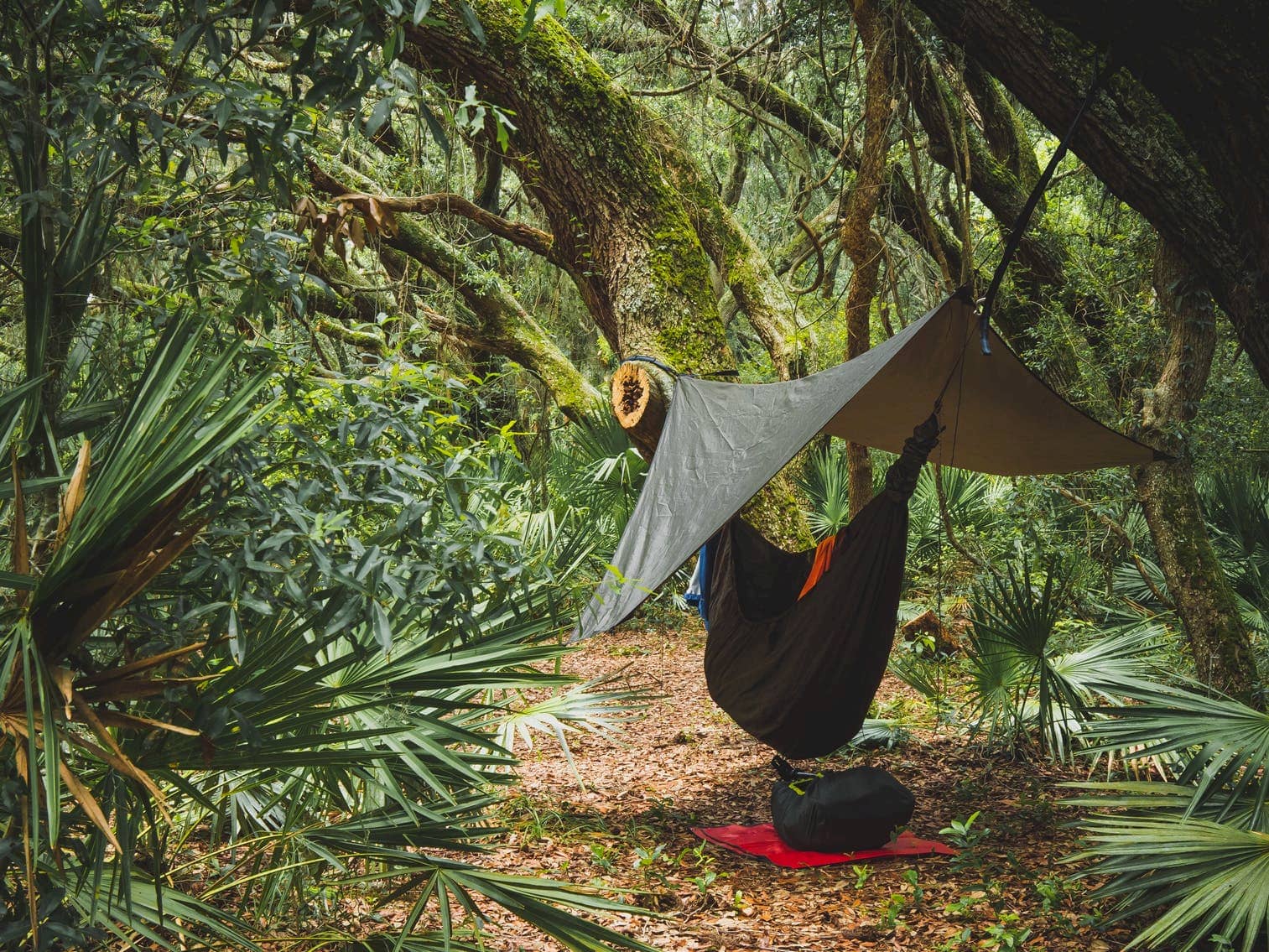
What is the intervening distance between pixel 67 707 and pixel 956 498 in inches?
236

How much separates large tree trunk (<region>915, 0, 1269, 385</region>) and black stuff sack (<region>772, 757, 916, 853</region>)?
5.30 feet

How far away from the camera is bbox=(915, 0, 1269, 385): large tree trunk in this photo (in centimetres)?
211

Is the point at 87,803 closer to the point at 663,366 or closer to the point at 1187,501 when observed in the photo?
the point at 663,366

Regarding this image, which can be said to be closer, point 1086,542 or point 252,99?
point 252,99

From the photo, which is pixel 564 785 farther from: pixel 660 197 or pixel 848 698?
pixel 660 197

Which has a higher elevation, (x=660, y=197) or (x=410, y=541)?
(x=660, y=197)

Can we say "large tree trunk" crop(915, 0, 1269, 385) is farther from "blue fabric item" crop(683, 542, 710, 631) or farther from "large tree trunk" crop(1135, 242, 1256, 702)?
"blue fabric item" crop(683, 542, 710, 631)

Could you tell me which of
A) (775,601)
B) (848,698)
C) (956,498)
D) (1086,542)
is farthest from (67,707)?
(956,498)

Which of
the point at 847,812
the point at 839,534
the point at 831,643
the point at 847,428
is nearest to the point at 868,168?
the point at 847,428

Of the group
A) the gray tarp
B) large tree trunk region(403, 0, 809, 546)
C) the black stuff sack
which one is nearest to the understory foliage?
large tree trunk region(403, 0, 809, 546)

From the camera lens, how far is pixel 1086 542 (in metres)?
4.64

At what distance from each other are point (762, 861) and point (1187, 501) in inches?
73.5

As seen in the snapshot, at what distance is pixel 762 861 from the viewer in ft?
10.3

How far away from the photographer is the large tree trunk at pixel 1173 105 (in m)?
2.11
